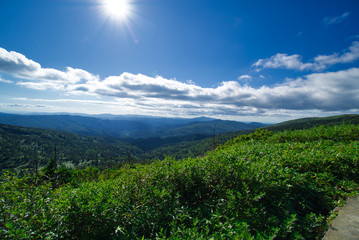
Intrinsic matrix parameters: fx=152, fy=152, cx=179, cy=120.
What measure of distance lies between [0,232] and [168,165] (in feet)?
10.7

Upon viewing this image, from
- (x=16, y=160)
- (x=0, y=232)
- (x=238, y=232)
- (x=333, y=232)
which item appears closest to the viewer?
(x=0, y=232)

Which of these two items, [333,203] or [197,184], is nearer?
[333,203]

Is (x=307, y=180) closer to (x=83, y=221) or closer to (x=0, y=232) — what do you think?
(x=83, y=221)

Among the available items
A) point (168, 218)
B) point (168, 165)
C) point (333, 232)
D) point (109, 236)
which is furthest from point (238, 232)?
point (168, 165)

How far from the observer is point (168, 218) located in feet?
9.52

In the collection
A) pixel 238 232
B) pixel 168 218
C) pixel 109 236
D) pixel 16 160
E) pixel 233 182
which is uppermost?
pixel 233 182

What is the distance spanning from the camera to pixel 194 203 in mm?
3627

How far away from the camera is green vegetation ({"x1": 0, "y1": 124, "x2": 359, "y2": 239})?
2.50 m

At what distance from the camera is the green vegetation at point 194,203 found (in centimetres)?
250

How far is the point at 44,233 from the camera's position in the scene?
2.37 metres

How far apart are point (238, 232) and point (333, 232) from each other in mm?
1924

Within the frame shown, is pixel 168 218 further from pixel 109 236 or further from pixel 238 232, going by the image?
pixel 238 232

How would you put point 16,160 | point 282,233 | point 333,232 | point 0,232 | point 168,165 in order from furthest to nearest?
point 16,160, point 168,165, point 333,232, point 282,233, point 0,232

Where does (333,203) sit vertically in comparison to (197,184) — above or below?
below
